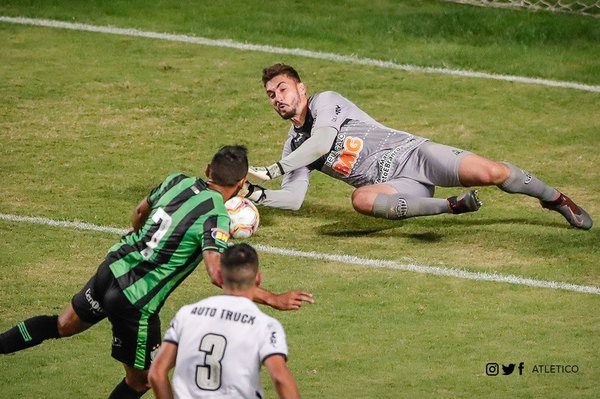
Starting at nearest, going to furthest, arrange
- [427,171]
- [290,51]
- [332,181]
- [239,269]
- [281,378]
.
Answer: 1. [281,378]
2. [239,269]
3. [427,171]
4. [332,181]
5. [290,51]

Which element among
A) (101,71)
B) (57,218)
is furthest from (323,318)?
(101,71)

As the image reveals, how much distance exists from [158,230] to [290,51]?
759 cm

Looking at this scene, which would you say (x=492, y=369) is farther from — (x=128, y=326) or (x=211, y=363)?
(x=211, y=363)

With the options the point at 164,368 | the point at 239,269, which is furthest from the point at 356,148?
the point at 164,368

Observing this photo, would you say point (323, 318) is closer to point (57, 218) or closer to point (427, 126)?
point (57, 218)

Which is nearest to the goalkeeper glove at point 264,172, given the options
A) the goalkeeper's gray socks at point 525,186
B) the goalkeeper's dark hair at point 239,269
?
the goalkeeper's gray socks at point 525,186

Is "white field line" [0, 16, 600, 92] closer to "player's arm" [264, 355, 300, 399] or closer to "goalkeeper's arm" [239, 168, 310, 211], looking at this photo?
"goalkeeper's arm" [239, 168, 310, 211]

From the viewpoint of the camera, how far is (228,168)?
7840 mm

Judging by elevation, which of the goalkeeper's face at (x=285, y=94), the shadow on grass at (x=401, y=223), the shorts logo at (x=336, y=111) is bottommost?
the shadow on grass at (x=401, y=223)

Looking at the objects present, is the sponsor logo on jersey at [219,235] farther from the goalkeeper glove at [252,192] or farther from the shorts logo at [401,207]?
the shorts logo at [401,207]

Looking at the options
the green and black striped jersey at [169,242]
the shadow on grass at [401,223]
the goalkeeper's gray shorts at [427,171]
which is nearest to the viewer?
the green and black striped jersey at [169,242]

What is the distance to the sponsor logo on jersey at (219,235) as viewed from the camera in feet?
25.3

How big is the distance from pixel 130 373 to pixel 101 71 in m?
7.02

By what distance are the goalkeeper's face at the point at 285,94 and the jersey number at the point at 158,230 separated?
3407 millimetres
